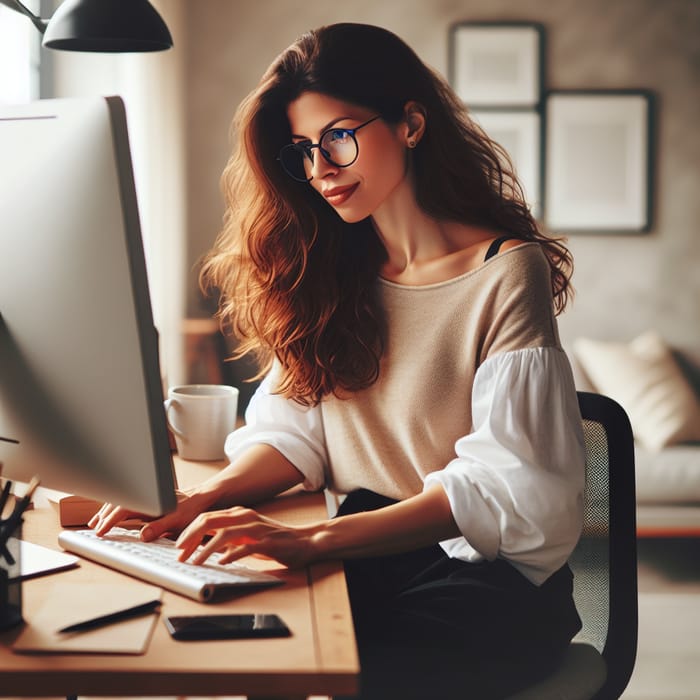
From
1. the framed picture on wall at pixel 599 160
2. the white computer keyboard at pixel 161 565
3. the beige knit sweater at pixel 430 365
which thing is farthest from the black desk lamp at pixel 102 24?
the framed picture on wall at pixel 599 160

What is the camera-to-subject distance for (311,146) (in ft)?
4.06

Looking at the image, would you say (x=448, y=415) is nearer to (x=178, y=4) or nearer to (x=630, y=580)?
(x=630, y=580)

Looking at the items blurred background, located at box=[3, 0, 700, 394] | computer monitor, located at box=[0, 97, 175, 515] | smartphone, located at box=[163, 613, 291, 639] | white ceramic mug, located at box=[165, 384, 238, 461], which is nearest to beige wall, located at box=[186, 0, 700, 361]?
blurred background, located at box=[3, 0, 700, 394]

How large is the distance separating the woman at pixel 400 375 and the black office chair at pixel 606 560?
6 cm

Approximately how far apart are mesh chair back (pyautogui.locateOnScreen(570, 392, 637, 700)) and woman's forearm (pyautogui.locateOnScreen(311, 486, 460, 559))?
0.25 m

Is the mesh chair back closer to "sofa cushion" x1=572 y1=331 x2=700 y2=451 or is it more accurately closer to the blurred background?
"sofa cushion" x1=572 y1=331 x2=700 y2=451

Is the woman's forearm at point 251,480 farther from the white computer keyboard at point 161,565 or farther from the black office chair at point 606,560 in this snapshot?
the black office chair at point 606,560

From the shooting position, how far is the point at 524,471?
101cm

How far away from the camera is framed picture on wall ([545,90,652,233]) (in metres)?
3.90

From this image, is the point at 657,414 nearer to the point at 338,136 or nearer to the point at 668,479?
the point at 668,479

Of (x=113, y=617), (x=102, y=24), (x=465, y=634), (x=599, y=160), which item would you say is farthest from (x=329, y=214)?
(x=599, y=160)

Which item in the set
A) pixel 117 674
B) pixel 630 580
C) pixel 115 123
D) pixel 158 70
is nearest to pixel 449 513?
pixel 630 580

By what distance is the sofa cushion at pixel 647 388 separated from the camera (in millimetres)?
3385

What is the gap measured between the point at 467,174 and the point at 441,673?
73 centimetres
